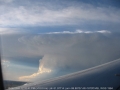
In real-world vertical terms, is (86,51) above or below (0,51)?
below

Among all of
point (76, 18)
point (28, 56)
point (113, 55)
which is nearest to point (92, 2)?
point (76, 18)

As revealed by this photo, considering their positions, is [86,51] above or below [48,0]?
Answer: below

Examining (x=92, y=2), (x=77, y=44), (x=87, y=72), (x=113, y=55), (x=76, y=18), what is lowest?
(x=87, y=72)

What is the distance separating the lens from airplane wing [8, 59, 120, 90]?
116 inches

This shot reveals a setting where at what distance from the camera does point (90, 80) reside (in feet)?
9.83

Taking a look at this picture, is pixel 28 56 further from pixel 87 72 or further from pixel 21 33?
pixel 87 72

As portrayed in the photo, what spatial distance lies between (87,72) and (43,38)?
3.11 ft

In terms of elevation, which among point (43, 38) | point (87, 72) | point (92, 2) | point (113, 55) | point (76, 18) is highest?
point (92, 2)

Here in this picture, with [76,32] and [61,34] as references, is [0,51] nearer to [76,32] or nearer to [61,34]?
[61,34]

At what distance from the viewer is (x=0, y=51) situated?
121 inches

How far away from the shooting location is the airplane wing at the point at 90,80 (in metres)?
2.95

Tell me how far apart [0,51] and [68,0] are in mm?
1497

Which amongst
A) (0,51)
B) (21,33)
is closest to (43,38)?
(21,33)

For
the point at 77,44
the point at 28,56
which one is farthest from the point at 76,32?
the point at 28,56
